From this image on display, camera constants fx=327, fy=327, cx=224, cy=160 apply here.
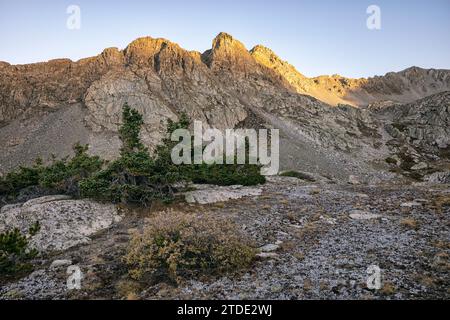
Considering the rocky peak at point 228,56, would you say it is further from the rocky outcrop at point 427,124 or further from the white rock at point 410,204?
the white rock at point 410,204

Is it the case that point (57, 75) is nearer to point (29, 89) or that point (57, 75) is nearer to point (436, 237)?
point (29, 89)

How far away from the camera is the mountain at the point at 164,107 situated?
8556 cm

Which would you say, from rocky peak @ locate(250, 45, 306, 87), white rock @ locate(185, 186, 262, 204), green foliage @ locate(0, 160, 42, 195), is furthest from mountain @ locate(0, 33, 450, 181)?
white rock @ locate(185, 186, 262, 204)

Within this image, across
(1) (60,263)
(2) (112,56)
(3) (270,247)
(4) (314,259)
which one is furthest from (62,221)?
(2) (112,56)

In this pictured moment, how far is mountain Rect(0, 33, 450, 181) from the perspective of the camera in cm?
8556

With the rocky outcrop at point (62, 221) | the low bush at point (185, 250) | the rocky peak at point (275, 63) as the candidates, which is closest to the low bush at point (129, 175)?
the rocky outcrop at point (62, 221)

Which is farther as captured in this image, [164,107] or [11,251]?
[164,107]

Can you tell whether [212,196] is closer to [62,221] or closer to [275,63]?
[62,221]

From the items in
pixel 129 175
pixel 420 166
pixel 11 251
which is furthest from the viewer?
pixel 420 166

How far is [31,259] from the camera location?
1609 cm

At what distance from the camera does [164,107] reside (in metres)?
103

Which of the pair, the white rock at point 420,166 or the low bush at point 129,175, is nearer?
the low bush at point 129,175

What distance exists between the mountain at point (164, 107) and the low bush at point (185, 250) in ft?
220

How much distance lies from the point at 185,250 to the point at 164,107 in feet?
309
